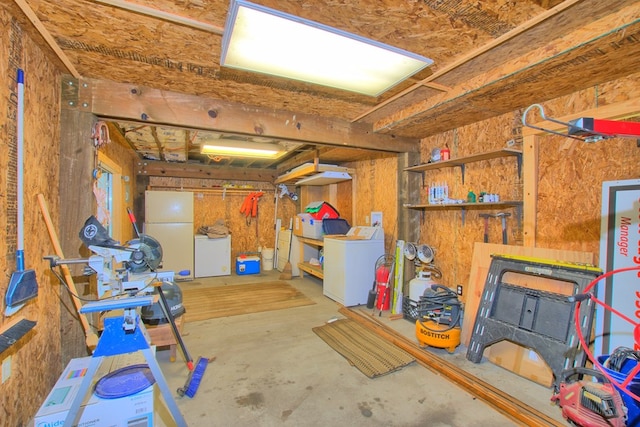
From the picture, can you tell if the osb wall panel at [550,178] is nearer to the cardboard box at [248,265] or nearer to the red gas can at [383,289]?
the red gas can at [383,289]

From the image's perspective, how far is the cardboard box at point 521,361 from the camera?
224cm

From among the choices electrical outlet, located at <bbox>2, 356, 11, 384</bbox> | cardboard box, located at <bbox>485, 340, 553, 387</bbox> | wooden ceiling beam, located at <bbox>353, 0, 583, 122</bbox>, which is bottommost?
cardboard box, located at <bbox>485, 340, 553, 387</bbox>

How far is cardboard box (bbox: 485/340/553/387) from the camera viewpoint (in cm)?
224

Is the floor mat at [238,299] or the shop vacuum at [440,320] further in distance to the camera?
the floor mat at [238,299]

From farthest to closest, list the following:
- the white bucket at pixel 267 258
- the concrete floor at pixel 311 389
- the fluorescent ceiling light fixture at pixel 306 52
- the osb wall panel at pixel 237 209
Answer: the white bucket at pixel 267 258 < the osb wall panel at pixel 237 209 < the concrete floor at pixel 311 389 < the fluorescent ceiling light fixture at pixel 306 52

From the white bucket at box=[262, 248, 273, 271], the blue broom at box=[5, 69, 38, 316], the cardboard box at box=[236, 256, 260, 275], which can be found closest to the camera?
the blue broom at box=[5, 69, 38, 316]

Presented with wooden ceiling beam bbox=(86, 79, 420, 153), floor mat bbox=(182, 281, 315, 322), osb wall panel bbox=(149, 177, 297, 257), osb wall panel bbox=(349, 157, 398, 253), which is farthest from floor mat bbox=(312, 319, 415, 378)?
osb wall panel bbox=(149, 177, 297, 257)

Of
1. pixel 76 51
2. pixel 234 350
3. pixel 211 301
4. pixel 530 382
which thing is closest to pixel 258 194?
pixel 211 301

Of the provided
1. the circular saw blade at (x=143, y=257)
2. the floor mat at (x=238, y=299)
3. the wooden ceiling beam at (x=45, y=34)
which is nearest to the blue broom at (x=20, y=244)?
the wooden ceiling beam at (x=45, y=34)

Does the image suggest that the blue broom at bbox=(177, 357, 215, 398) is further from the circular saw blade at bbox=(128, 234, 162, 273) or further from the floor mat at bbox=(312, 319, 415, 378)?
the floor mat at bbox=(312, 319, 415, 378)

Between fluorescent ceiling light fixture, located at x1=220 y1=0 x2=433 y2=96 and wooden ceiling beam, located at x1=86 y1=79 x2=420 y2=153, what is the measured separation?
938mm

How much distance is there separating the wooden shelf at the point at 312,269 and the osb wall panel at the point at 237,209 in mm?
1569

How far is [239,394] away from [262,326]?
1248mm

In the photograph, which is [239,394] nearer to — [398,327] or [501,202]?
[398,327]
